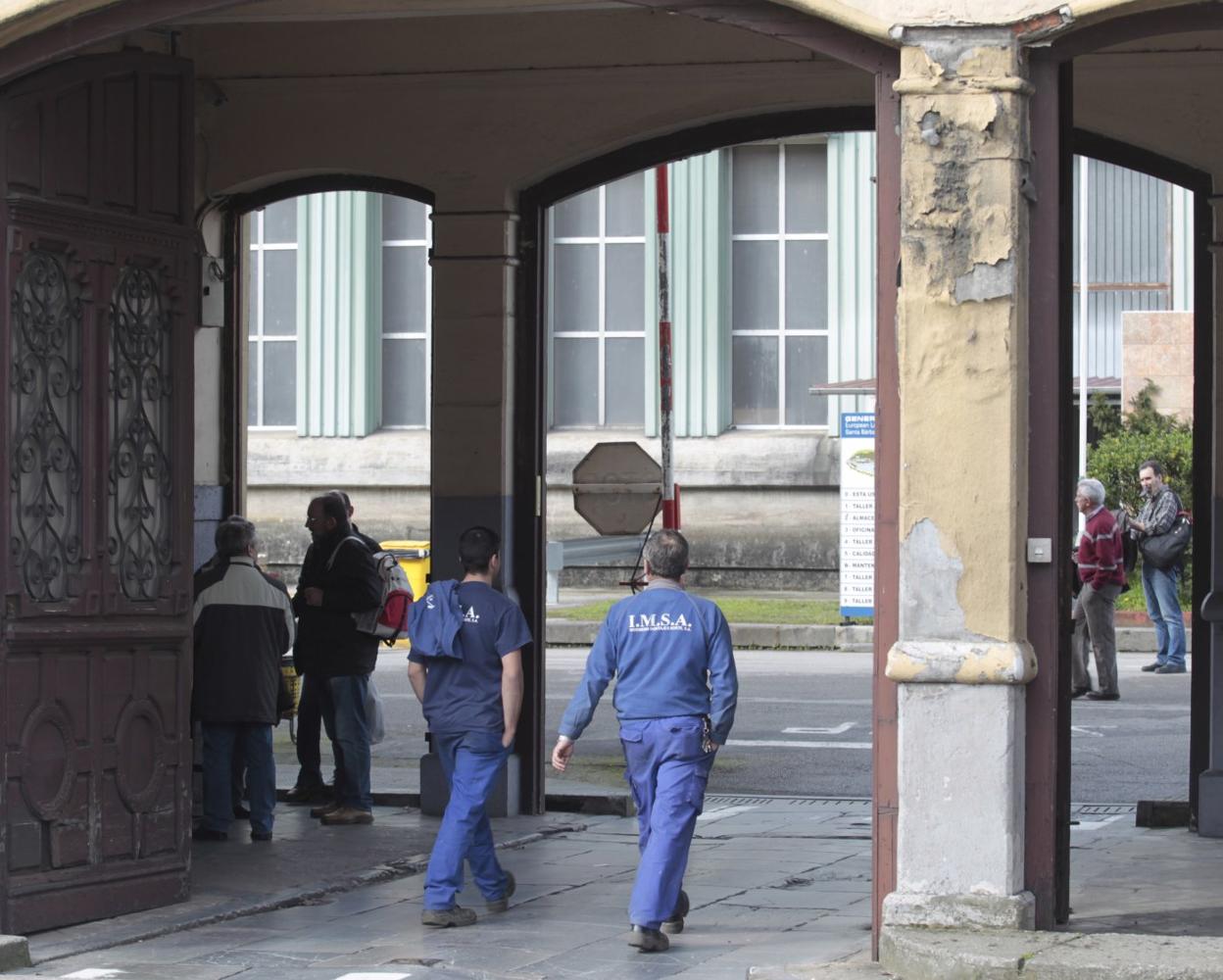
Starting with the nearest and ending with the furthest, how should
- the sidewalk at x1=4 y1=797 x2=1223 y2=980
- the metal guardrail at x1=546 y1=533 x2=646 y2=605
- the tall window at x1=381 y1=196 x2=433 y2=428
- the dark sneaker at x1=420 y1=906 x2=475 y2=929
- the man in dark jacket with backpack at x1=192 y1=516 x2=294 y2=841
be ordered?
the sidewalk at x1=4 y1=797 x2=1223 y2=980, the dark sneaker at x1=420 y1=906 x2=475 y2=929, the man in dark jacket with backpack at x1=192 y1=516 x2=294 y2=841, the metal guardrail at x1=546 y1=533 x2=646 y2=605, the tall window at x1=381 y1=196 x2=433 y2=428

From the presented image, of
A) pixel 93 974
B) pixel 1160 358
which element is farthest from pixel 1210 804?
pixel 1160 358

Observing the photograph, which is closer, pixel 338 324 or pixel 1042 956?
pixel 1042 956

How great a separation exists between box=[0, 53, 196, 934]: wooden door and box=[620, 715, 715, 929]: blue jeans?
206cm

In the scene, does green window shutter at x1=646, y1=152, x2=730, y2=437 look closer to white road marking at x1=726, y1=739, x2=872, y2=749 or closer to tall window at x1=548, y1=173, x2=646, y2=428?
tall window at x1=548, y1=173, x2=646, y2=428

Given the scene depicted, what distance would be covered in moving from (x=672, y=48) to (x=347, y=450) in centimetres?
1748

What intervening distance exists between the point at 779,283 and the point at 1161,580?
409 inches

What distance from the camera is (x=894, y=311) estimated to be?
721 cm

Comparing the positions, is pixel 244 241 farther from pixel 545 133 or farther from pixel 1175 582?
pixel 1175 582

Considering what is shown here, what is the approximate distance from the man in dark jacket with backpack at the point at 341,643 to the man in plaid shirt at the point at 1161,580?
28.4 feet

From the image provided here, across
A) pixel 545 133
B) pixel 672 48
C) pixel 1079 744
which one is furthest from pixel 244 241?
pixel 1079 744

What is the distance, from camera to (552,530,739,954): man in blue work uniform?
8148mm

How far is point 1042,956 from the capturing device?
668 cm

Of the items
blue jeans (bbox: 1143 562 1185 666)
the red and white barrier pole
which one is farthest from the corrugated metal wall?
the red and white barrier pole

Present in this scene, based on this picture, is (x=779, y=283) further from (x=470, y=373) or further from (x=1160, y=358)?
(x=470, y=373)
